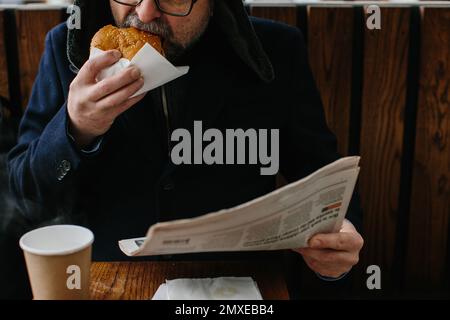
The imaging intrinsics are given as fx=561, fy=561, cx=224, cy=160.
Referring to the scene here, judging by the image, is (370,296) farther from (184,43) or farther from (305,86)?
(184,43)

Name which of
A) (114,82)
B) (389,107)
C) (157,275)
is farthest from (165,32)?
(389,107)

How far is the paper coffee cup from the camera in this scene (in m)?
1.06

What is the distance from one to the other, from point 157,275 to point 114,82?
0.46 metres

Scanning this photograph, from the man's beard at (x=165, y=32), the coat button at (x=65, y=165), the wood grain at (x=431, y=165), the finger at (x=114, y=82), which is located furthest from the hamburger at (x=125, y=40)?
the wood grain at (x=431, y=165)

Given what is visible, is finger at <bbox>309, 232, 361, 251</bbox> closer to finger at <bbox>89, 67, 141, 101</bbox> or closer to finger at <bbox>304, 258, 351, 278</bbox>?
finger at <bbox>304, 258, 351, 278</bbox>

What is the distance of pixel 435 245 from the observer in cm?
246

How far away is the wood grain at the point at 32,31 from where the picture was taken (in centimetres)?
221

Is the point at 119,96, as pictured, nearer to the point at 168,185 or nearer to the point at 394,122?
the point at 168,185

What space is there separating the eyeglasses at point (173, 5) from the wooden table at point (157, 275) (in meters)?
0.72

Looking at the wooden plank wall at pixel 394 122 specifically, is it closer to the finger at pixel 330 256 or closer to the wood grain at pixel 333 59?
the wood grain at pixel 333 59

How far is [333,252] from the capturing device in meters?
1.32

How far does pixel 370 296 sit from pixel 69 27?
171 cm

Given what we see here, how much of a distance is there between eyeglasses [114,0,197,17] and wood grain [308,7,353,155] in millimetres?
711

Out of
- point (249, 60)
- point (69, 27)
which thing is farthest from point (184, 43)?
point (69, 27)
